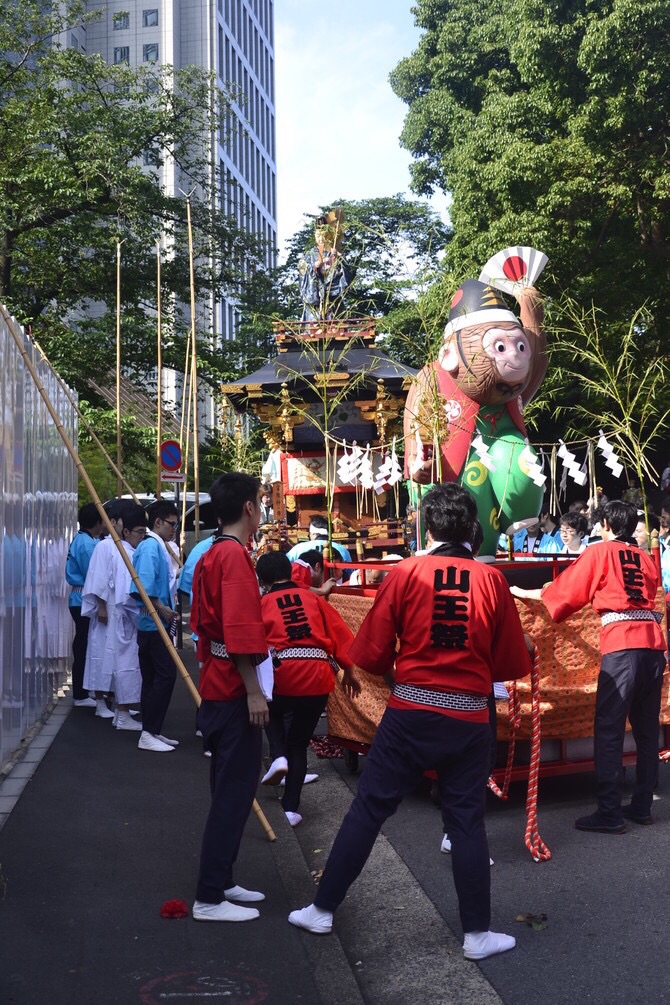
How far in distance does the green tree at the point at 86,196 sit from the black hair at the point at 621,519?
1525 centimetres

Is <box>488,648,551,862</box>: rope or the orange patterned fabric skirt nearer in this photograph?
<box>488,648,551,862</box>: rope

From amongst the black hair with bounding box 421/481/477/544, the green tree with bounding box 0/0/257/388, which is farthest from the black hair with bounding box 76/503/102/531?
the green tree with bounding box 0/0/257/388

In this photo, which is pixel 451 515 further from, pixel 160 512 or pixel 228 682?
pixel 160 512

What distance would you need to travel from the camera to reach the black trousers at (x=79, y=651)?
10773 mm

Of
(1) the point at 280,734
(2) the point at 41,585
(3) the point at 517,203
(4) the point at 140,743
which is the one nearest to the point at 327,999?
(1) the point at 280,734

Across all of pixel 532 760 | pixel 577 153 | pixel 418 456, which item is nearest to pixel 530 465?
pixel 418 456

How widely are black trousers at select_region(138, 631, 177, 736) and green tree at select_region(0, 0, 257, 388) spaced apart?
12.5 m

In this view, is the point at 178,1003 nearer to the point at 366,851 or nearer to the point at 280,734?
the point at 366,851

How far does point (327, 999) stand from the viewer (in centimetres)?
413

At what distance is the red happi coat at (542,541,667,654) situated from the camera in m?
6.32

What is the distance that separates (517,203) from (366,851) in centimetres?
1794

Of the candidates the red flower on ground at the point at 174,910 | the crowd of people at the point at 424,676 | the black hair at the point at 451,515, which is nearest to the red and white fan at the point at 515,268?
the crowd of people at the point at 424,676

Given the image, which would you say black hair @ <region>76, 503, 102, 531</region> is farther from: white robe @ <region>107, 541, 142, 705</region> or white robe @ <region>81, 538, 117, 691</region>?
white robe @ <region>107, 541, 142, 705</region>

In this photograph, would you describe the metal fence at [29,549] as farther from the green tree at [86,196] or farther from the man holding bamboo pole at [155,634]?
the green tree at [86,196]
